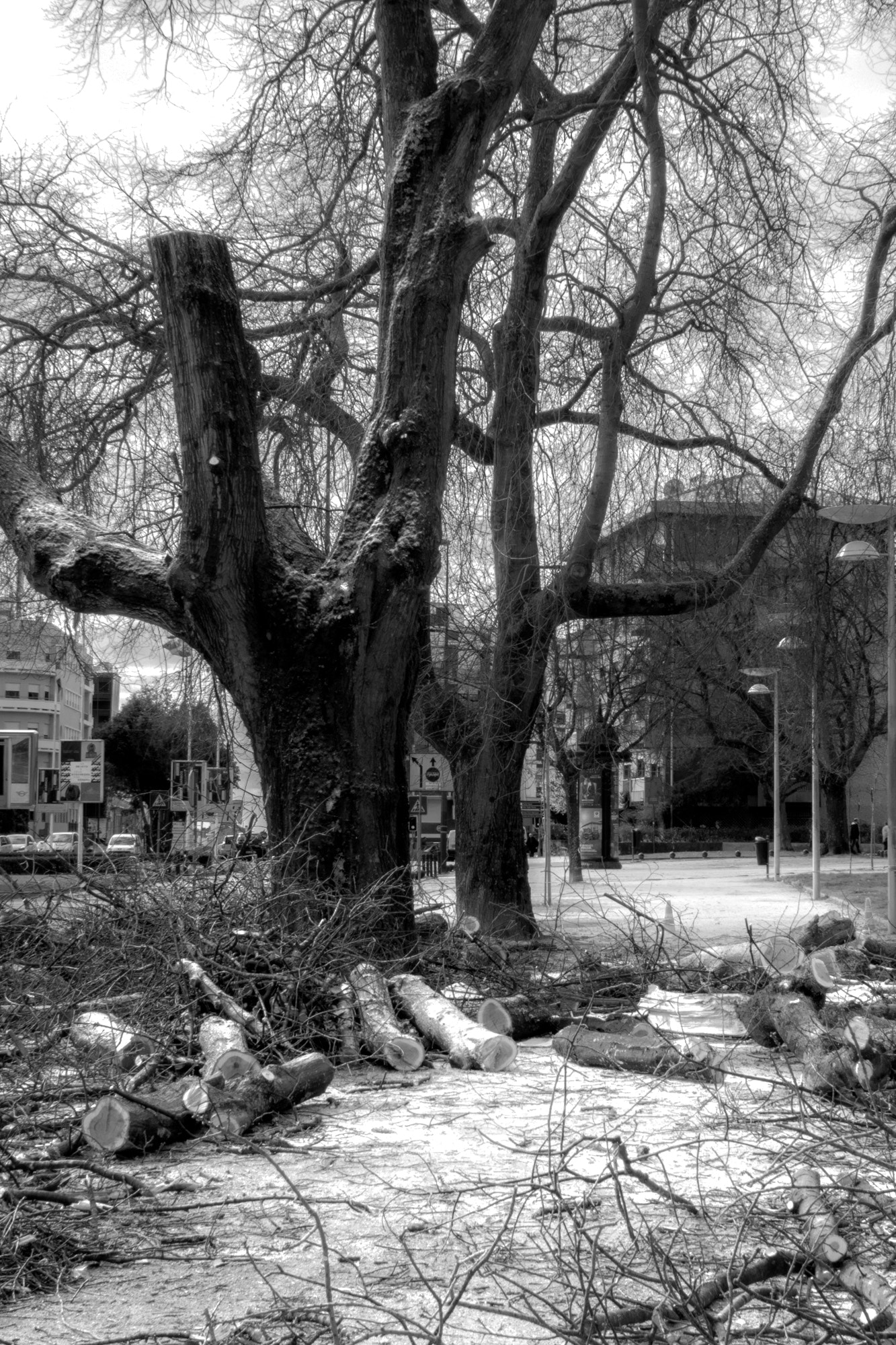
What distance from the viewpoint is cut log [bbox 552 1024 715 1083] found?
641 centimetres

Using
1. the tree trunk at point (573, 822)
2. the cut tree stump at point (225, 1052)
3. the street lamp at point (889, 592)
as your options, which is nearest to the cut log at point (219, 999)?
the cut tree stump at point (225, 1052)

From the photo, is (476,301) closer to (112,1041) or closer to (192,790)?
(192,790)

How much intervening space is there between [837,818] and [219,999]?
41.5m

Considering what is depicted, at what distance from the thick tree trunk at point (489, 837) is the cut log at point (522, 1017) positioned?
5211mm

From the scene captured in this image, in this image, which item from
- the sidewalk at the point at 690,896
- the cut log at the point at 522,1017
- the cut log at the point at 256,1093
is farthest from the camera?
the sidewalk at the point at 690,896

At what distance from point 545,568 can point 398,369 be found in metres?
2.84

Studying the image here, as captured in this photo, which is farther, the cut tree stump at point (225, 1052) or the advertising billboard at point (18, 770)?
the advertising billboard at point (18, 770)

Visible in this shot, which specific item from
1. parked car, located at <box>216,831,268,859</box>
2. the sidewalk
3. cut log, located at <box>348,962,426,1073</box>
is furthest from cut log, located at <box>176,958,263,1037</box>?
the sidewalk

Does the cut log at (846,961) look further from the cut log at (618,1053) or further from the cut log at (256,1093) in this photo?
the cut log at (256,1093)

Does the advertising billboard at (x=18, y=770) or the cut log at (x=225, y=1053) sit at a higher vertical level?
the advertising billboard at (x=18, y=770)

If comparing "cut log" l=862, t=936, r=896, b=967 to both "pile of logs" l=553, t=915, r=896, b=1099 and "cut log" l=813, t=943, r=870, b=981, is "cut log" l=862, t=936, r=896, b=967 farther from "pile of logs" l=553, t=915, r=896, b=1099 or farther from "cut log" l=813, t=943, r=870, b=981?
"pile of logs" l=553, t=915, r=896, b=1099

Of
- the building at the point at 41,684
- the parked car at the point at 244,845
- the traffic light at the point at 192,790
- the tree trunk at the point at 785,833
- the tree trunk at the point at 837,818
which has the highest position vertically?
the building at the point at 41,684

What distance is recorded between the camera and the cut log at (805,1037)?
567 centimetres

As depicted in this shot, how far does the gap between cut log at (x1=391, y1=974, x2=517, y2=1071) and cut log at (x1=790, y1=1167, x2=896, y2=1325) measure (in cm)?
331
